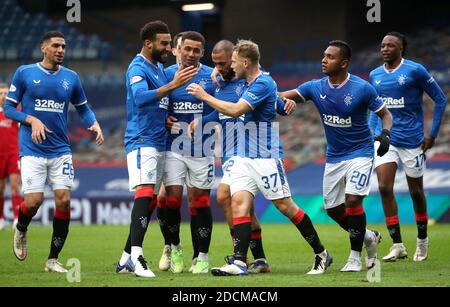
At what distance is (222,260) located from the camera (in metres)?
11.0

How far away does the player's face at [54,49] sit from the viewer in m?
9.97

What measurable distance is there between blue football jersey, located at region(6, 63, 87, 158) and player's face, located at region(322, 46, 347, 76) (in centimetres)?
279

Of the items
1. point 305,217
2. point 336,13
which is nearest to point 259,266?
point 305,217

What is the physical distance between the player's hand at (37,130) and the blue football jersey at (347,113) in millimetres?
2819

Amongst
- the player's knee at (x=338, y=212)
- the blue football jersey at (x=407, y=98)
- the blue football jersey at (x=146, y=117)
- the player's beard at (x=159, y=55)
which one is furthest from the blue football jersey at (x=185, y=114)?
the blue football jersey at (x=407, y=98)

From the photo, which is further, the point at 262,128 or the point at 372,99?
the point at 372,99

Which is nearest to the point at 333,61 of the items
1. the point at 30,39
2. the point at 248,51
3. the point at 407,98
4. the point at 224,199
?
the point at 248,51

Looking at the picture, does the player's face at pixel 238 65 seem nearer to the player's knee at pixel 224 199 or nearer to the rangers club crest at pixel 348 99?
the rangers club crest at pixel 348 99

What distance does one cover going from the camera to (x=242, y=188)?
9047 millimetres

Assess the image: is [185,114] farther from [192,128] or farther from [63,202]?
[63,202]

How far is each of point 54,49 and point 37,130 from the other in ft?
3.19
